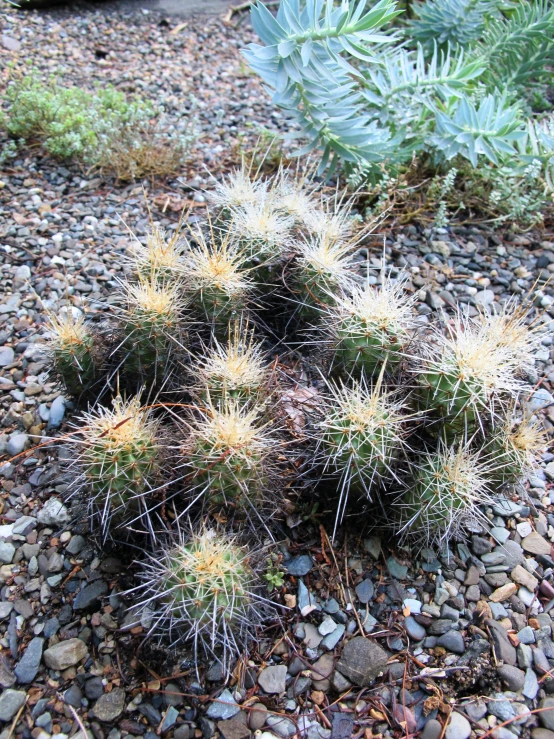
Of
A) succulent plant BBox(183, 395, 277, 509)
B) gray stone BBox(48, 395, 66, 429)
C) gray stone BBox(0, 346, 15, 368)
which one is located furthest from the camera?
gray stone BBox(0, 346, 15, 368)

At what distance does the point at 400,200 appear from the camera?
352 centimetres

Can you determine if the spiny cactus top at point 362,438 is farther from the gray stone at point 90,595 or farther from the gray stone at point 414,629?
the gray stone at point 90,595

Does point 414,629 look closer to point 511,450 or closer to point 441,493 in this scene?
point 441,493

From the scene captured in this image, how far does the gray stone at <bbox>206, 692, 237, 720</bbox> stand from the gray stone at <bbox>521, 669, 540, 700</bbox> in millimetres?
883

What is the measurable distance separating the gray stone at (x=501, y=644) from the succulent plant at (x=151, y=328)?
1.39 meters

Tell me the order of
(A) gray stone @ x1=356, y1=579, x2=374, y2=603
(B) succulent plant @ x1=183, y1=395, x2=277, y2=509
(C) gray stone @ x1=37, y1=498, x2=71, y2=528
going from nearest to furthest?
(B) succulent plant @ x1=183, y1=395, x2=277, y2=509, (A) gray stone @ x1=356, y1=579, x2=374, y2=603, (C) gray stone @ x1=37, y1=498, x2=71, y2=528

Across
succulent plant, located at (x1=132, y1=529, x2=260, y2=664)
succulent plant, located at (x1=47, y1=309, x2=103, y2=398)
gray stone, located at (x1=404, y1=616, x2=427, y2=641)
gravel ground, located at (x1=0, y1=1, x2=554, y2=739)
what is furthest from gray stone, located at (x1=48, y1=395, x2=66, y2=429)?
gray stone, located at (x1=404, y1=616, x2=427, y2=641)

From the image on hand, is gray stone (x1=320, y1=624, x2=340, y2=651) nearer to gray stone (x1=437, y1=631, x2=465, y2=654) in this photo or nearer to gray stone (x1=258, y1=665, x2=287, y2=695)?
gray stone (x1=258, y1=665, x2=287, y2=695)

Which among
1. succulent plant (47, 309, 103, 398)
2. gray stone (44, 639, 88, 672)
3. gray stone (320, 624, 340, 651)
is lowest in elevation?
gray stone (44, 639, 88, 672)

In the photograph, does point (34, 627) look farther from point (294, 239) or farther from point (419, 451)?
point (294, 239)

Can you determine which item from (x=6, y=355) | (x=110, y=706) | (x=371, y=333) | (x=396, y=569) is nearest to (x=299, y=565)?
(x=396, y=569)

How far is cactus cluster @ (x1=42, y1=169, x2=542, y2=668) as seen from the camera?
5.70ft

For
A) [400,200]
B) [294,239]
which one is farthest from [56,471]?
[400,200]

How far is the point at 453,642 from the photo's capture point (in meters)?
1.94
